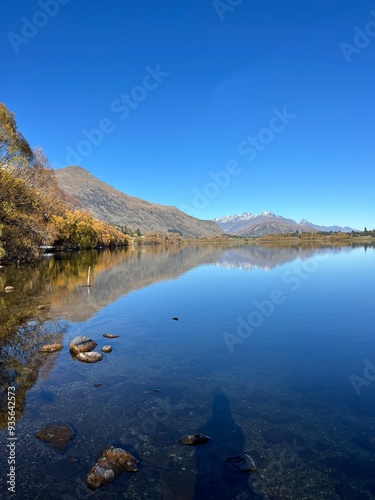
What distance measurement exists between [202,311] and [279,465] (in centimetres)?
2119

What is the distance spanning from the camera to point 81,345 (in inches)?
746

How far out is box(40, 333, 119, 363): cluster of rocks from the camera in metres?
17.8

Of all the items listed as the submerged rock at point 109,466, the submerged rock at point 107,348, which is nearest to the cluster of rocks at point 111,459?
the submerged rock at point 109,466

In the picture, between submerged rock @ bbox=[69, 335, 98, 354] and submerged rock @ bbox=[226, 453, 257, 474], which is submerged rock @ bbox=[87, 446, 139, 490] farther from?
submerged rock @ bbox=[69, 335, 98, 354]

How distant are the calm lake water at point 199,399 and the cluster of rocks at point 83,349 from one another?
50cm

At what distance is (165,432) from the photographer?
1115 cm

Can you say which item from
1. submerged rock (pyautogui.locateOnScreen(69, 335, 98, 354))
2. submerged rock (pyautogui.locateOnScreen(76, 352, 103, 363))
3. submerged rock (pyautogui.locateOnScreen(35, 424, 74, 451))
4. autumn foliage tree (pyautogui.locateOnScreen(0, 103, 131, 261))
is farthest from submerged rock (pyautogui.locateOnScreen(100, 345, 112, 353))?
autumn foliage tree (pyautogui.locateOnScreen(0, 103, 131, 261))

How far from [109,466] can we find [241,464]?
151 inches

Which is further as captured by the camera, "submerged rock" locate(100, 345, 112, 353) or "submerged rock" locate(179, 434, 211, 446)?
"submerged rock" locate(100, 345, 112, 353)

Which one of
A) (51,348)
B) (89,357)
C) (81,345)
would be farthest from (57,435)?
(51,348)

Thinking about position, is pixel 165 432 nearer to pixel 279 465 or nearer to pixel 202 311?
pixel 279 465

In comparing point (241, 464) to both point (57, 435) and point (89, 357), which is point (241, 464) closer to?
point (57, 435)

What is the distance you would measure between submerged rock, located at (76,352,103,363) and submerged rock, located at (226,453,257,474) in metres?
10.3

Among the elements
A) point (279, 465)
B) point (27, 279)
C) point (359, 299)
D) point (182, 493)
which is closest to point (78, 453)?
point (182, 493)
